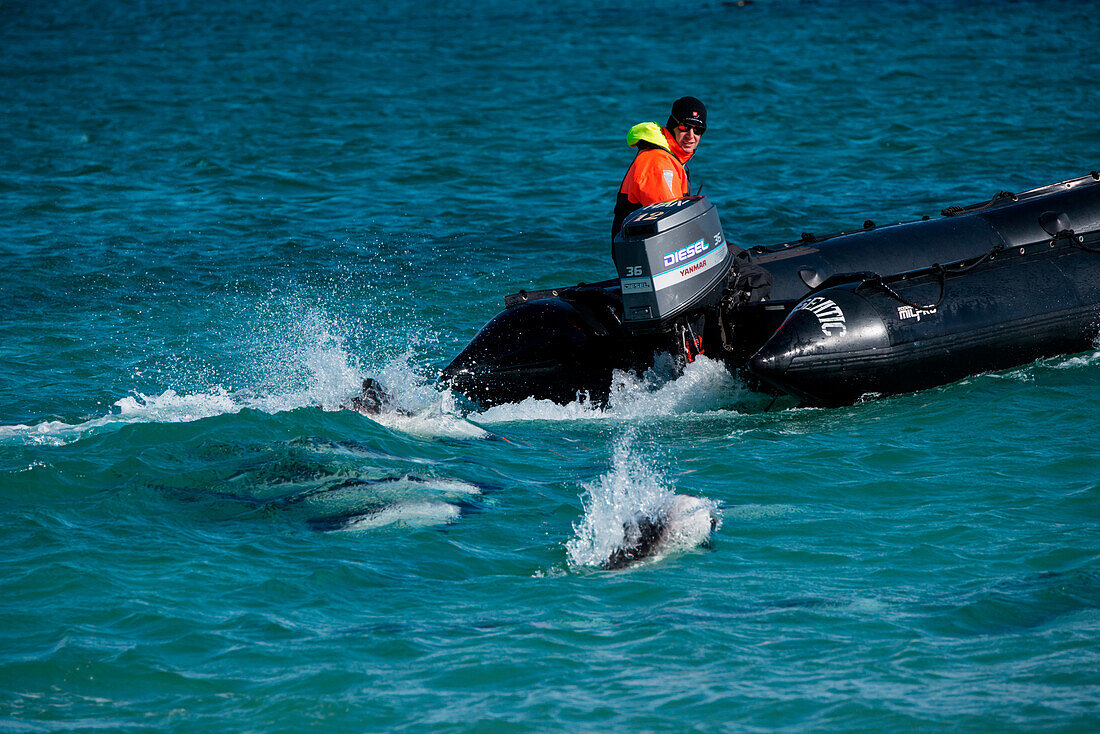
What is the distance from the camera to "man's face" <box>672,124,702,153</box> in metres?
7.36

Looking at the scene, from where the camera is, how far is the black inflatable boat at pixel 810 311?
705cm

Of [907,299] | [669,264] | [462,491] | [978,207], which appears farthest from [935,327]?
[462,491]

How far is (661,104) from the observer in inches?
779

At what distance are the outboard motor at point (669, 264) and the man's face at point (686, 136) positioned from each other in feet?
1.51

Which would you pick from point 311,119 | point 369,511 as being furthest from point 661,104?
point 369,511

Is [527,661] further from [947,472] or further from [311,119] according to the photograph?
[311,119]

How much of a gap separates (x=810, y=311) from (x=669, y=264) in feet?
3.09

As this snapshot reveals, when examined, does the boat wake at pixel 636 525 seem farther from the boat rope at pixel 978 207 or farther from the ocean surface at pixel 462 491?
the boat rope at pixel 978 207

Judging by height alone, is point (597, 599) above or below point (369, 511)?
below

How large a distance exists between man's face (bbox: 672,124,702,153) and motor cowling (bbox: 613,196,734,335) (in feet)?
1.49

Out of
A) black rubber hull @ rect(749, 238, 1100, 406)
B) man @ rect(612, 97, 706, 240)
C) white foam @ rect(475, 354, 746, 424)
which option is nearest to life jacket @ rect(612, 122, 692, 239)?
man @ rect(612, 97, 706, 240)

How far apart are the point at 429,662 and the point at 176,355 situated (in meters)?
5.25

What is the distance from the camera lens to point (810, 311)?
7191 millimetres

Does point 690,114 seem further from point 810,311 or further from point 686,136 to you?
point 810,311
